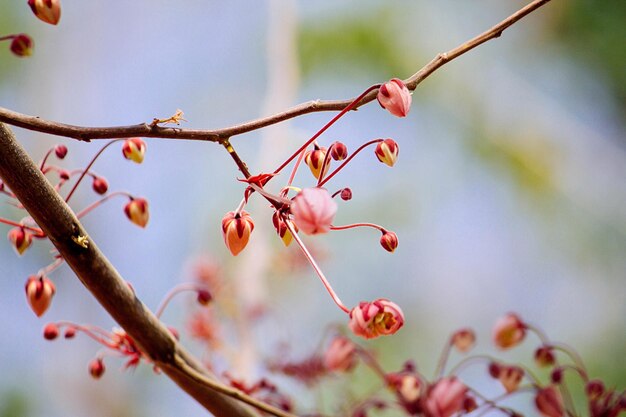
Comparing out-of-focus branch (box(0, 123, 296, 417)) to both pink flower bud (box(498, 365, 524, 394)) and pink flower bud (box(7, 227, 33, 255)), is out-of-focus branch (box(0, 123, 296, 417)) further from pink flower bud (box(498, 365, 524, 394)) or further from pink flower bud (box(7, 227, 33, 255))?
pink flower bud (box(498, 365, 524, 394))

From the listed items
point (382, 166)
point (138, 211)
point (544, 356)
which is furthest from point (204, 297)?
point (382, 166)

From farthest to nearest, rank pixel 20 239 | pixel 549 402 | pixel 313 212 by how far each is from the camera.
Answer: pixel 549 402 → pixel 20 239 → pixel 313 212

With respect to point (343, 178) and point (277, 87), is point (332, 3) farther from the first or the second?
point (277, 87)

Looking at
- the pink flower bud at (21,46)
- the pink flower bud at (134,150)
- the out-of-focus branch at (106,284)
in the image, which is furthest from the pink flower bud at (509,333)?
the pink flower bud at (21,46)

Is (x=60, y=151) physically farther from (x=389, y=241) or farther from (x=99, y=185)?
(x=389, y=241)

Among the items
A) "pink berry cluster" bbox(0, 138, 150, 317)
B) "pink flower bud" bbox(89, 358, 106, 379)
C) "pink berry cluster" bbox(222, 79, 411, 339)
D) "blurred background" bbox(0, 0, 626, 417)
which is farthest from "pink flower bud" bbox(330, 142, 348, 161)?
"blurred background" bbox(0, 0, 626, 417)

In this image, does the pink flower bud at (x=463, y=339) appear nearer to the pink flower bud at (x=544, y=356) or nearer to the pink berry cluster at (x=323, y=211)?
the pink flower bud at (x=544, y=356)

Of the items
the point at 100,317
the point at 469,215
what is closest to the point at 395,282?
the point at 469,215
